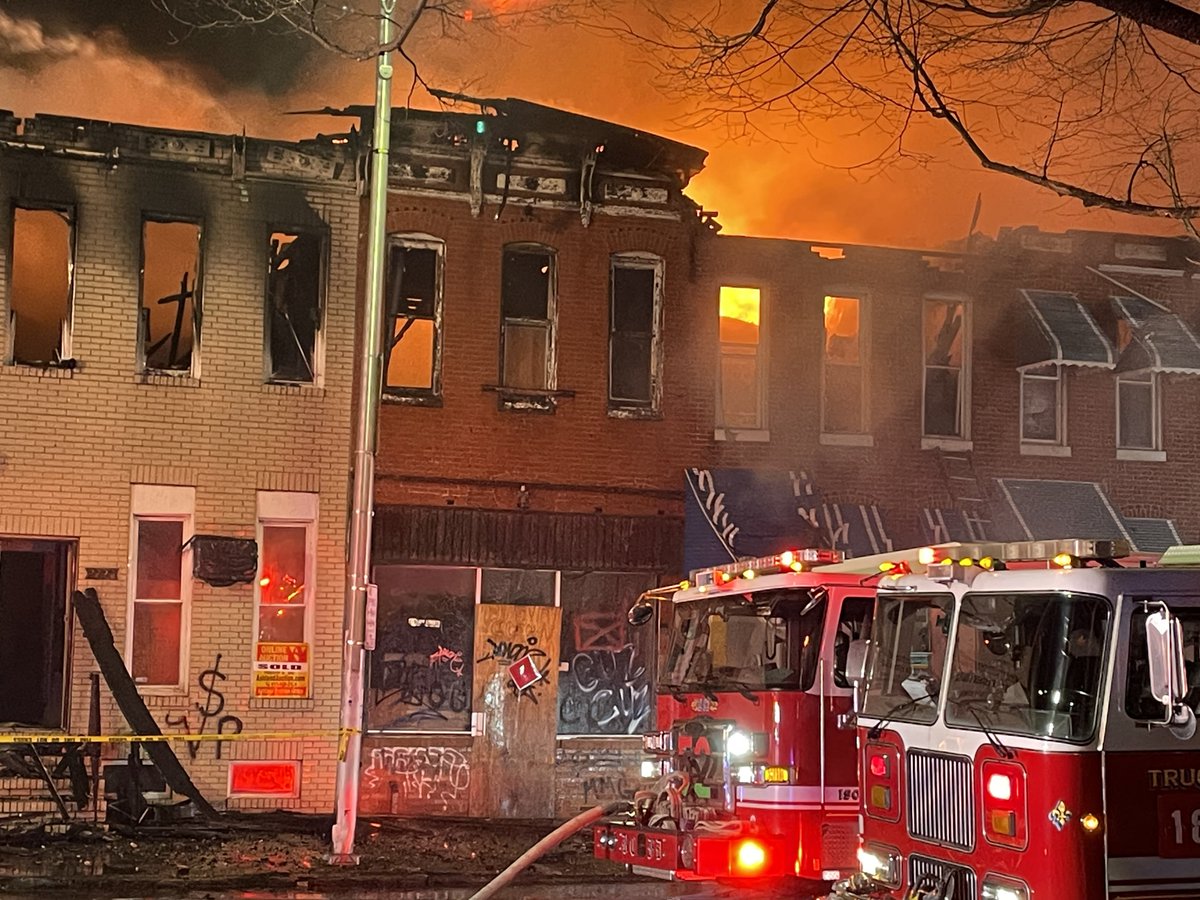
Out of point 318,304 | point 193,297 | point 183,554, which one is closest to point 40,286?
point 193,297

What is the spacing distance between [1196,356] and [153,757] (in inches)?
497

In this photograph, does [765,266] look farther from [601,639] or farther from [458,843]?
[458,843]

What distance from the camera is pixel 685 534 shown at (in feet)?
51.1

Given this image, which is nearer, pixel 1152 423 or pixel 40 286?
pixel 40 286

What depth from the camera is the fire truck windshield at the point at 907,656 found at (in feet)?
23.2

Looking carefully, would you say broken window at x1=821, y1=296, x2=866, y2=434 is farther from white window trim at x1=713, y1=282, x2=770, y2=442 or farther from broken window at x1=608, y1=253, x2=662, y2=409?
broken window at x1=608, y1=253, x2=662, y2=409

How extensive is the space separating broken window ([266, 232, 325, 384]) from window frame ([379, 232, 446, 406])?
0.75 metres

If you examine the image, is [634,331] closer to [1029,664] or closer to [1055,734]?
[1029,664]

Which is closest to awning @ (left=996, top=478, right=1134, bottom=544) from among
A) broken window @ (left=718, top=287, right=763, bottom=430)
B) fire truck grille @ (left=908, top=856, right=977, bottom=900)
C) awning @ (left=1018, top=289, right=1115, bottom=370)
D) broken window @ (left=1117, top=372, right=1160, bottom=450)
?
broken window @ (left=1117, top=372, right=1160, bottom=450)

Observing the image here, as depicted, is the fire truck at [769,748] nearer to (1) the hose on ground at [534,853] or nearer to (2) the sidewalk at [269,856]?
(1) the hose on ground at [534,853]

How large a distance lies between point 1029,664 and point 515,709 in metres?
9.46

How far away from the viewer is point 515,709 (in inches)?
598

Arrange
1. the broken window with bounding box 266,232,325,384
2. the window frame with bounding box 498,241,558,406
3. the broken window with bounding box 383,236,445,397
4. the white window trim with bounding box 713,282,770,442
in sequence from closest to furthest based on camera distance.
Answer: the broken window with bounding box 266,232,325,384 → the broken window with bounding box 383,236,445,397 → the window frame with bounding box 498,241,558,406 → the white window trim with bounding box 713,282,770,442

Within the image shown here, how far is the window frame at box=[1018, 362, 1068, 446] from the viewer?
16875 mm
